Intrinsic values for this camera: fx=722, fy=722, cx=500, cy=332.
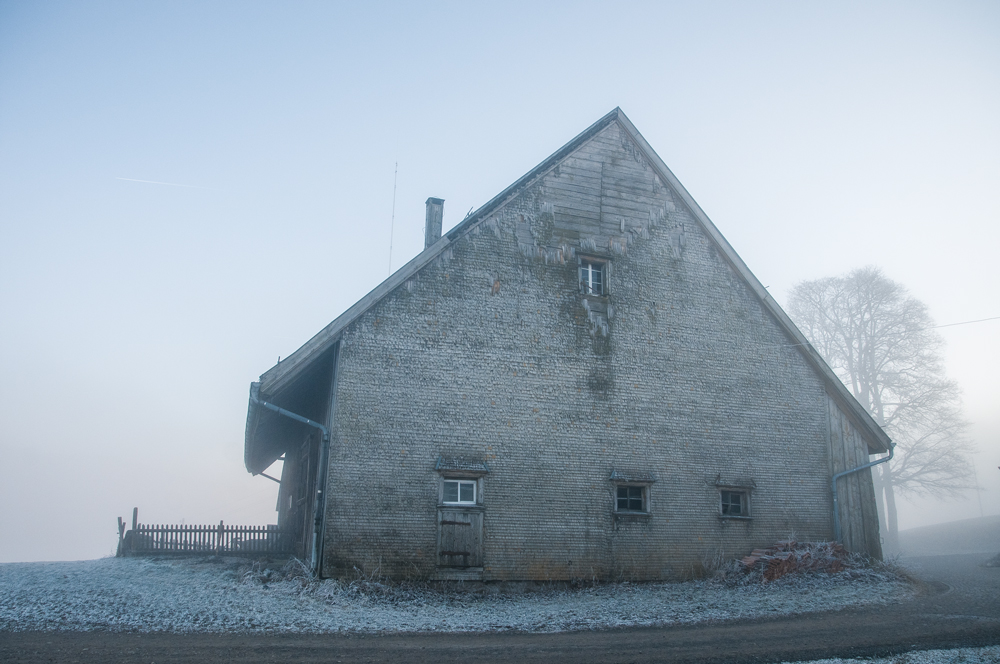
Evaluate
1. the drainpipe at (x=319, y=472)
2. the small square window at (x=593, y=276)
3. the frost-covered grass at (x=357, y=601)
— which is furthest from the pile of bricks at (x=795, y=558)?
the drainpipe at (x=319, y=472)

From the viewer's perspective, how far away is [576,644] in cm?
993

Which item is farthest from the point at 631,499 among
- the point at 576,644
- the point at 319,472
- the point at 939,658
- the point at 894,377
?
the point at 894,377

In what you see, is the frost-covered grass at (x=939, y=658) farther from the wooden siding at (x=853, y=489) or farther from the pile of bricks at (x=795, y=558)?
the wooden siding at (x=853, y=489)

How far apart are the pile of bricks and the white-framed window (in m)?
5.96

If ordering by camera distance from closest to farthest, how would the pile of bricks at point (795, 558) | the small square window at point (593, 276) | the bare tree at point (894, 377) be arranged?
the pile of bricks at point (795, 558), the small square window at point (593, 276), the bare tree at point (894, 377)

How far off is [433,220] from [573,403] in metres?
5.93

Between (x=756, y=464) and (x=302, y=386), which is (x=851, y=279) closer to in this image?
(x=756, y=464)

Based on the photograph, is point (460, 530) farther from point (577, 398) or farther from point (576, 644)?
point (576, 644)

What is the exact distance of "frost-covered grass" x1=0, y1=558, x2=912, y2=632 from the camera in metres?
10.4

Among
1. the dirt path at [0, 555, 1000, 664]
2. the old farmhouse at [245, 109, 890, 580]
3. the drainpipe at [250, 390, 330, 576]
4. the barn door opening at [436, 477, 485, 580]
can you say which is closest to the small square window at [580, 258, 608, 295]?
the old farmhouse at [245, 109, 890, 580]

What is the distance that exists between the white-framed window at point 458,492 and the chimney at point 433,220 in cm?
637

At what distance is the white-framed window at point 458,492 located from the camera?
1407 cm

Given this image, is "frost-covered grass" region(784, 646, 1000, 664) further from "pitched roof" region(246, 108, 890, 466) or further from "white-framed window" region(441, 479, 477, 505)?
"pitched roof" region(246, 108, 890, 466)

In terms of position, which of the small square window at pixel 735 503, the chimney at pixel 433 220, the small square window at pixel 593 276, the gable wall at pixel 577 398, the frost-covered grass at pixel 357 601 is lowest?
the frost-covered grass at pixel 357 601
